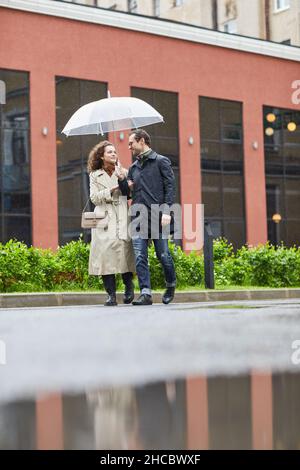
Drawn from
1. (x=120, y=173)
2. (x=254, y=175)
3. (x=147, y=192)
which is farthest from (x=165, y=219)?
(x=254, y=175)

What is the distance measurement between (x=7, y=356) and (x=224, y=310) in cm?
430

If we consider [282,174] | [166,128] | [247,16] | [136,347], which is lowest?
[136,347]

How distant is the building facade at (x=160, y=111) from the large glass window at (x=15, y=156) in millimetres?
36

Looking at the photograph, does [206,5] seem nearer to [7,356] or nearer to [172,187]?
[172,187]

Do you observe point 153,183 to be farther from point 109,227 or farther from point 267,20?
point 267,20

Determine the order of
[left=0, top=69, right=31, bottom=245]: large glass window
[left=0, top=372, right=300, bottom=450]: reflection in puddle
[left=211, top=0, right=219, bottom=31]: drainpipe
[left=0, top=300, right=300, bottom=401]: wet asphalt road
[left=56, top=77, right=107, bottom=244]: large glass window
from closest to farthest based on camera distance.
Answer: [left=0, top=372, right=300, bottom=450]: reflection in puddle, [left=0, top=300, right=300, bottom=401]: wet asphalt road, [left=0, top=69, right=31, bottom=245]: large glass window, [left=56, top=77, right=107, bottom=244]: large glass window, [left=211, top=0, right=219, bottom=31]: drainpipe

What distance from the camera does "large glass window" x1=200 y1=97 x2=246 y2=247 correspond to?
3572 cm

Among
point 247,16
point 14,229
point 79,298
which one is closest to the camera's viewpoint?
point 79,298

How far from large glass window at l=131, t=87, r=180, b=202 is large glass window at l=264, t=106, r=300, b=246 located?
480cm

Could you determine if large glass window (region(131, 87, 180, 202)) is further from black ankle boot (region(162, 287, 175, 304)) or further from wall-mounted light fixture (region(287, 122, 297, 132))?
black ankle boot (region(162, 287, 175, 304))

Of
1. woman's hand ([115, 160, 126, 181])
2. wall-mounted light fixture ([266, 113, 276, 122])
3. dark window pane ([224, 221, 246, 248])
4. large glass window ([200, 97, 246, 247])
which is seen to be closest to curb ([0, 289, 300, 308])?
woman's hand ([115, 160, 126, 181])

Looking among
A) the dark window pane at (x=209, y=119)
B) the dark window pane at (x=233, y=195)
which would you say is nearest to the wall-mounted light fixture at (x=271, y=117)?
the dark window pane at (x=209, y=119)

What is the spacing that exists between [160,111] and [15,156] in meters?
6.40

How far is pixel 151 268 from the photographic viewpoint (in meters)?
15.5
